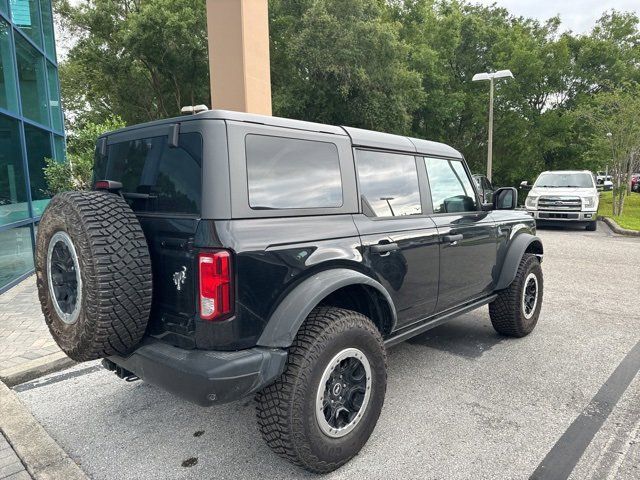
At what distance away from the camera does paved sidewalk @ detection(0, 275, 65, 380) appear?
13.4ft

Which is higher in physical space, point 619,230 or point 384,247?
point 384,247

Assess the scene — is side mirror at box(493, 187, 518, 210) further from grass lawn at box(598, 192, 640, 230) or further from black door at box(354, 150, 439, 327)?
grass lawn at box(598, 192, 640, 230)

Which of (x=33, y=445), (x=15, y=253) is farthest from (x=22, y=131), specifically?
(x=33, y=445)

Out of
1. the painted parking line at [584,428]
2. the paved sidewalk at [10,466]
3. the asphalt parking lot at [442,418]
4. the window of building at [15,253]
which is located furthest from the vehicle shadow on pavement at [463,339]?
the window of building at [15,253]

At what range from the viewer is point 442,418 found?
10.2ft

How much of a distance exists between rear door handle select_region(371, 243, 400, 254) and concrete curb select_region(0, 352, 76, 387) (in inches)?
123

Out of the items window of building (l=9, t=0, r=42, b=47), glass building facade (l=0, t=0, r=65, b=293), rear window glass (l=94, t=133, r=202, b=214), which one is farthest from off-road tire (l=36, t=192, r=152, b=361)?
window of building (l=9, t=0, r=42, b=47)

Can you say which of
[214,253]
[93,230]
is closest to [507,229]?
[214,253]

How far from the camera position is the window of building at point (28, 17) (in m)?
7.96

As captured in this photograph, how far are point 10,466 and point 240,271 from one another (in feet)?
6.24

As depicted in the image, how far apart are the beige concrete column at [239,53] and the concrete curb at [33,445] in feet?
23.6

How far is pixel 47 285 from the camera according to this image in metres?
2.70

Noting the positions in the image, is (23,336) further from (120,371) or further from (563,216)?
(563,216)

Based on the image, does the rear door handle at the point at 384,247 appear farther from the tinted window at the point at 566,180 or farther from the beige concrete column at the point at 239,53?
the tinted window at the point at 566,180
